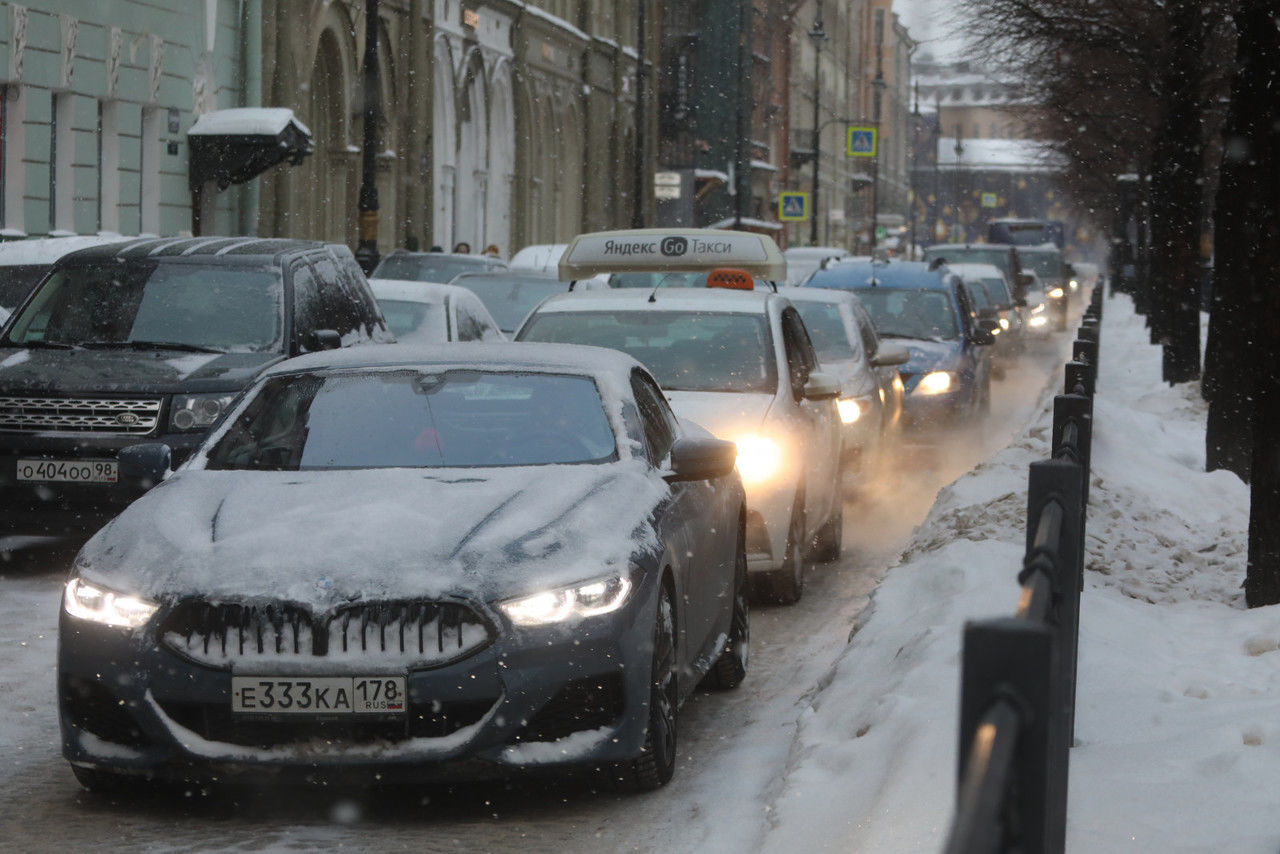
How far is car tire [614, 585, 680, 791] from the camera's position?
20.5ft

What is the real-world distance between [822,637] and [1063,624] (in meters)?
5.52

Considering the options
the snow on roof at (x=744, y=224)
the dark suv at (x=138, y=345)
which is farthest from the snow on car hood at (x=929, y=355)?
the snow on roof at (x=744, y=224)

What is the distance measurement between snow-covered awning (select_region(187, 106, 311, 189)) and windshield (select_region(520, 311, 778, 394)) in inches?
737

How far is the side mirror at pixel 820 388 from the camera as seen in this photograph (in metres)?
11.0

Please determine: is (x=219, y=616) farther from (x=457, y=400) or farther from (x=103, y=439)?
(x=103, y=439)

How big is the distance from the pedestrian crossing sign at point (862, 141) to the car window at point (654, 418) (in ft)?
210

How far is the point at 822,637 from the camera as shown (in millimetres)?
9758

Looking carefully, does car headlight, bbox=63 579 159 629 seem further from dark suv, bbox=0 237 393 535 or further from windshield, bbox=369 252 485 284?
windshield, bbox=369 252 485 284

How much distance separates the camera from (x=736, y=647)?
8.37 metres

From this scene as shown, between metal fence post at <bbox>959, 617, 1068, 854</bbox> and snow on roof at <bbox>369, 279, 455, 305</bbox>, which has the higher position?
snow on roof at <bbox>369, 279, 455, 305</bbox>

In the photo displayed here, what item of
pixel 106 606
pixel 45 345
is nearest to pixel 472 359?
pixel 106 606

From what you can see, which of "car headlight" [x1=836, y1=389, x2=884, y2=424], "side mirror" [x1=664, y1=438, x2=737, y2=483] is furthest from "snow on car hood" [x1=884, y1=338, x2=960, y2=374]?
"side mirror" [x1=664, y1=438, x2=737, y2=483]

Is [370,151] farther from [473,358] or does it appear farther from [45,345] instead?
[473,358]

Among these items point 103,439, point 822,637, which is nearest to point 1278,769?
point 822,637
